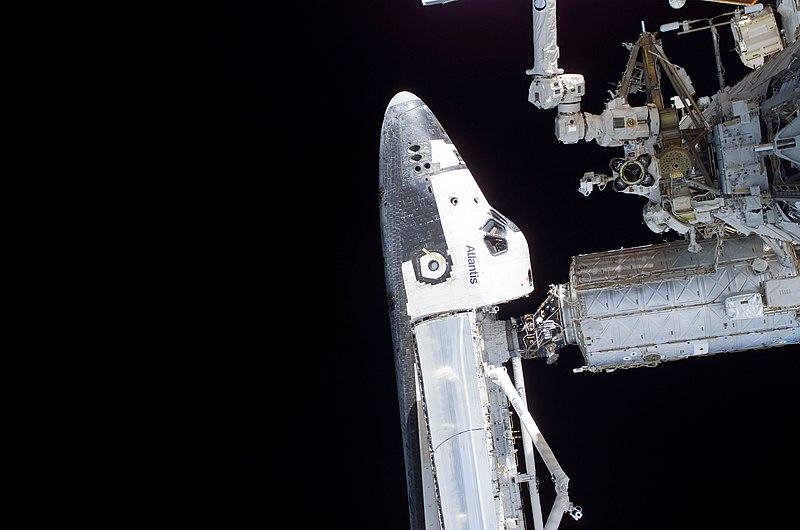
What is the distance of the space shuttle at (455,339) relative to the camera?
1129cm

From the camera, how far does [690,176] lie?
10234 mm

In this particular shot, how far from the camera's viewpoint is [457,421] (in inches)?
445

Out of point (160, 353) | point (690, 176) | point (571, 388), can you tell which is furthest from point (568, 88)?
point (160, 353)

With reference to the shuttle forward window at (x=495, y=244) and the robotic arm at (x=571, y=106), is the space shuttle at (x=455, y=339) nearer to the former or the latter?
the shuttle forward window at (x=495, y=244)

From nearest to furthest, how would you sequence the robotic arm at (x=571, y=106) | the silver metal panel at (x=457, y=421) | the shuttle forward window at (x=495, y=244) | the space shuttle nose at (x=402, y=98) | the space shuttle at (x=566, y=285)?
the robotic arm at (x=571, y=106) < the space shuttle at (x=566, y=285) < the silver metal panel at (x=457, y=421) < the shuttle forward window at (x=495, y=244) < the space shuttle nose at (x=402, y=98)

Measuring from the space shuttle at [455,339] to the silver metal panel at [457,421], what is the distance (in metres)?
0.01

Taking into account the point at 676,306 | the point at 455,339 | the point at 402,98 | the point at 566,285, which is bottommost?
the point at 455,339

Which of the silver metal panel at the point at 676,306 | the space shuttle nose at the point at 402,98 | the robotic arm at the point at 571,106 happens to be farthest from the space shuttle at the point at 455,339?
the robotic arm at the point at 571,106

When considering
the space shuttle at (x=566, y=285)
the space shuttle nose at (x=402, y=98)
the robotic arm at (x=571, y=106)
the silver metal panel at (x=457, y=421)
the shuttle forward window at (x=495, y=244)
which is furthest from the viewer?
the space shuttle nose at (x=402, y=98)

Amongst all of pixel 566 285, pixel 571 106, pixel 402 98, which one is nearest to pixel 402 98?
pixel 402 98

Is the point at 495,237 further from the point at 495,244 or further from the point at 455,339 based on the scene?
the point at 455,339

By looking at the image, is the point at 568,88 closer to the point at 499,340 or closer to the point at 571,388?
the point at 499,340

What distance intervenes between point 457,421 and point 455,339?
119 centimetres

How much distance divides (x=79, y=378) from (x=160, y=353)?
1.58m
